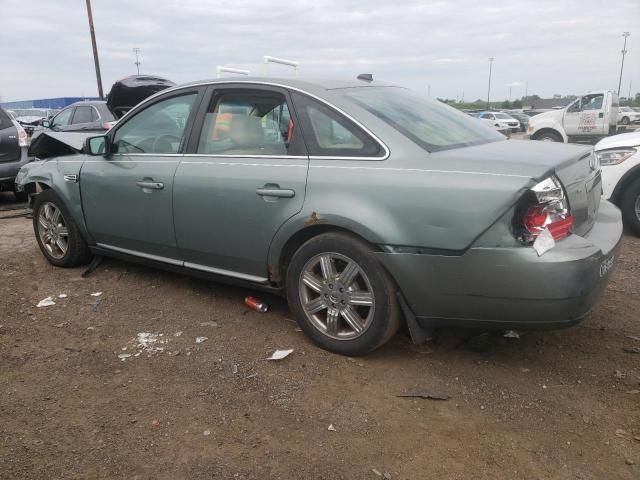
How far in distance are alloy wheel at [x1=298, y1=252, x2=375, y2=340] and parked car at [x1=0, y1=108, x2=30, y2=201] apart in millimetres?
6720

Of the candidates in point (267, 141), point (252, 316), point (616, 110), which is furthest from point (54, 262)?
point (616, 110)

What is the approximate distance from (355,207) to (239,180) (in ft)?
2.89

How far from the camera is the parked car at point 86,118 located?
1074 cm

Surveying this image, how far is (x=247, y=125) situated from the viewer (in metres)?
3.62

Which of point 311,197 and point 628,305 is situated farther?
point 628,305

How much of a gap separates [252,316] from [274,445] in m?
1.52

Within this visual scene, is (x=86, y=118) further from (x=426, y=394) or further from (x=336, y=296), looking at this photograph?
(x=426, y=394)

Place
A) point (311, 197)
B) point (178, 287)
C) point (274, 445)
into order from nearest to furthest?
point (274, 445) → point (311, 197) → point (178, 287)

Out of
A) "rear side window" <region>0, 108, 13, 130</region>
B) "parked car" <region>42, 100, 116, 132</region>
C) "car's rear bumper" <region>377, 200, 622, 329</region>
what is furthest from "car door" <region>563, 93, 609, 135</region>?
"car's rear bumper" <region>377, 200, 622, 329</region>

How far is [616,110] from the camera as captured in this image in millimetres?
16156

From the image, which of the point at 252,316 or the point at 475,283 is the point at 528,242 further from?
the point at 252,316

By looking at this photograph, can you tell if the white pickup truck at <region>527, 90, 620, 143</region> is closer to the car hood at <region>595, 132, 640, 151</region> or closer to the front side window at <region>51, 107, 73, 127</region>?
the car hood at <region>595, 132, 640, 151</region>

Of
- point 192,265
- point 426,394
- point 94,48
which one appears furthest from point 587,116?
point 94,48

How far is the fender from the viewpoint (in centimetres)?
456
